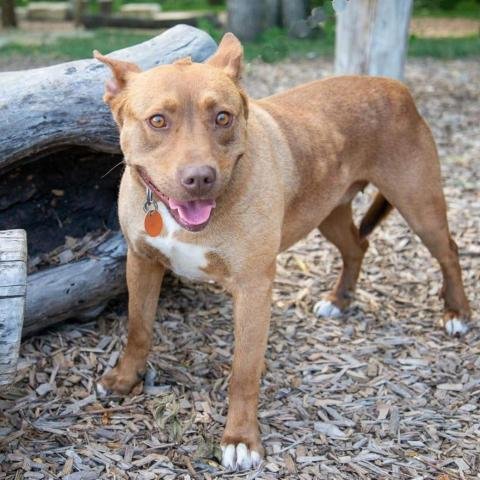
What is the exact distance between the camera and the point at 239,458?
3.54 metres

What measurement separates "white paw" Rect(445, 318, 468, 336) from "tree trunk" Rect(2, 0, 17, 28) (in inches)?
595

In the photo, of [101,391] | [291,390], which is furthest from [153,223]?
[291,390]

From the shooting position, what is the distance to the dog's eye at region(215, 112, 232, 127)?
3.22 meters

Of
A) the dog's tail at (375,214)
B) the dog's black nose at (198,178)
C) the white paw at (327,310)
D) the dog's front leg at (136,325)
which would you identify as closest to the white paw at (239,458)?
the dog's front leg at (136,325)

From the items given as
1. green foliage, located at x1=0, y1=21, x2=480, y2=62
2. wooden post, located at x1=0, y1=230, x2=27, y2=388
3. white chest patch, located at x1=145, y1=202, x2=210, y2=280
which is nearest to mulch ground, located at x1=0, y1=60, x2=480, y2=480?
wooden post, located at x1=0, y1=230, x2=27, y2=388

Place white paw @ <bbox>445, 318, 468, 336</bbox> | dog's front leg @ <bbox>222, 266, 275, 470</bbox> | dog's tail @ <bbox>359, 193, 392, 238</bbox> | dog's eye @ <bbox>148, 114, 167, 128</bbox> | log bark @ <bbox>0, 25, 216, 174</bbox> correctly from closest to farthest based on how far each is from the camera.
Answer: dog's eye @ <bbox>148, 114, 167, 128</bbox>, dog's front leg @ <bbox>222, 266, 275, 470</bbox>, log bark @ <bbox>0, 25, 216, 174</bbox>, white paw @ <bbox>445, 318, 468, 336</bbox>, dog's tail @ <bbox>359, 193, 392, 238</bbox>

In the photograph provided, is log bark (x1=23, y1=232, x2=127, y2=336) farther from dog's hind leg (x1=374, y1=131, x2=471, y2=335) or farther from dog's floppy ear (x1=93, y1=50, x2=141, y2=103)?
dog's hind leg (x1=374, y1=131, x2=471, y2=335)

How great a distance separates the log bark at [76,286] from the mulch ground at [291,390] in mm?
175

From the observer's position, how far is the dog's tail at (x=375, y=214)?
4.93m

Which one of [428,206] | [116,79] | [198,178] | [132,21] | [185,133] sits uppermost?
[116,79]

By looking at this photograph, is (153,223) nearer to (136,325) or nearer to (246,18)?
(136,325)

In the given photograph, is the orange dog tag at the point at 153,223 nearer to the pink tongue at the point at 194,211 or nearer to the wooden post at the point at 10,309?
the pink tongue at the point at 194,211

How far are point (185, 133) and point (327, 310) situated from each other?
2169 mm

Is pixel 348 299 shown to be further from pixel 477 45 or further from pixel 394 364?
pixel 477 45
